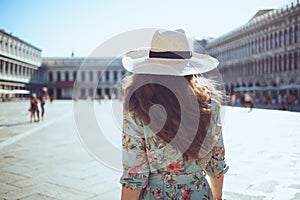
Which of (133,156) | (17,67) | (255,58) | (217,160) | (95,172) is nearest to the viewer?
(133,156)

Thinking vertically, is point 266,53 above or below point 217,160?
above

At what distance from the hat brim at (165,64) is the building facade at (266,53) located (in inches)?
1415

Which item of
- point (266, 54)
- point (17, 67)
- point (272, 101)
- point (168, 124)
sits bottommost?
point (272, 101)

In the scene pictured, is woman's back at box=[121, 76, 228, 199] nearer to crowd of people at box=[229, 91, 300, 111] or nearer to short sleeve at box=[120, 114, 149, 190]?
short sleeve at box=[120, 114, 149, 190]

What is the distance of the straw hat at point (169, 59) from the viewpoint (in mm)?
1323

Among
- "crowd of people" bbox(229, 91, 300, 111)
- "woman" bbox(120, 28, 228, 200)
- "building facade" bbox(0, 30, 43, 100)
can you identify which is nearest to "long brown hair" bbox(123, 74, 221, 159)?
"woman" bbox(120, 28, 228, 200)

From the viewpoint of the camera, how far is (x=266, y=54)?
142 feet

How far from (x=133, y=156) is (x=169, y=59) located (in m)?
0.43

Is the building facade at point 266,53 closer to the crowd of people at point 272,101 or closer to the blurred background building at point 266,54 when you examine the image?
the blurred background building at point 266,54

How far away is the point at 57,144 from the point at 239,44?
46.3 m

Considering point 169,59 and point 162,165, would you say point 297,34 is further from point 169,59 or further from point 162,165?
point 162,165

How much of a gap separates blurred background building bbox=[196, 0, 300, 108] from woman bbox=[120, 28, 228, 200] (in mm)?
32138

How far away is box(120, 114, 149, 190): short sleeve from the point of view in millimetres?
1289

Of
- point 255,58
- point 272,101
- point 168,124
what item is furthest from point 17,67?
point 168,124
